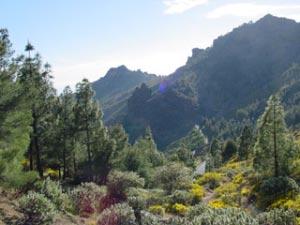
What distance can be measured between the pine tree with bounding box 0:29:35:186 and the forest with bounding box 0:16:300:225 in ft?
0.19

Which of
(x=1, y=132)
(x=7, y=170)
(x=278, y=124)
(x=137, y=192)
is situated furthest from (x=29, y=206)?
(x=278, y=124)

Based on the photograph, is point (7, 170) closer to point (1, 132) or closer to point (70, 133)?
point (1, 132)

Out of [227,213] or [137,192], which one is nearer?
[227,213]

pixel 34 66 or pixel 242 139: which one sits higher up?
pixel 34 66

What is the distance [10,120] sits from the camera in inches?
1030

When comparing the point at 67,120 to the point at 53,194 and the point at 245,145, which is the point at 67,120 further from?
the point at 245,145

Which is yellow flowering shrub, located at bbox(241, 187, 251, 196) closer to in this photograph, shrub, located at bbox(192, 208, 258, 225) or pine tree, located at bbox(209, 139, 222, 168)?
shrub, located at bbox(192, 208, 258, 225)

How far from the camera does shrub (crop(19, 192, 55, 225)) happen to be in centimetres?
2338

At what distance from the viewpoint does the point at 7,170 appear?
25094 millimetres

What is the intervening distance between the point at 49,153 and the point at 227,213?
1104 inches

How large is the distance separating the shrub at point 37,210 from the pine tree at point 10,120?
230 centimetres

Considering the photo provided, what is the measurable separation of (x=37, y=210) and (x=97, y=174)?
28.2 meters

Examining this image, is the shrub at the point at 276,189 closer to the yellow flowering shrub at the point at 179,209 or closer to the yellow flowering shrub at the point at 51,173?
the yellow flowering shrub at the point at 179,209

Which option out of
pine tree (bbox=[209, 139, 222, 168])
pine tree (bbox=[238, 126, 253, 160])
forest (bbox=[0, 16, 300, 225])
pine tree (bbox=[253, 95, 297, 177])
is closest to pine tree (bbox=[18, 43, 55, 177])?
forest (bbox=[0, 16, 300, 225])
